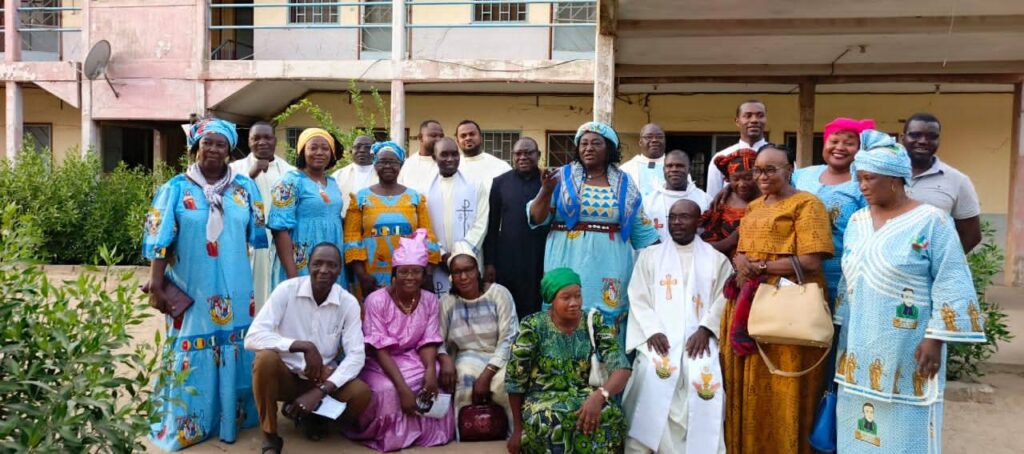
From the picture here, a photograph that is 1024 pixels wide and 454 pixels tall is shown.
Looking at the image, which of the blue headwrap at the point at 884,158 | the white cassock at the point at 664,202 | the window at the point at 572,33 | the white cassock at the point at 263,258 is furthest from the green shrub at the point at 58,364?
the window at the point at 572,33

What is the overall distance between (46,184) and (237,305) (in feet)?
25.5

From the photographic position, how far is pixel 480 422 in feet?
13.9

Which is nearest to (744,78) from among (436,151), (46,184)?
(436,151)

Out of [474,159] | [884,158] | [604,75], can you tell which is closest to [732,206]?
[884,158]

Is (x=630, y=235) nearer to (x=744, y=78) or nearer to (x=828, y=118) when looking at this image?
(x=744, y=78)

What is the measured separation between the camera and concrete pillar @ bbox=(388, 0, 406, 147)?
1181 cm

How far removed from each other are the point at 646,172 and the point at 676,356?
1886mm

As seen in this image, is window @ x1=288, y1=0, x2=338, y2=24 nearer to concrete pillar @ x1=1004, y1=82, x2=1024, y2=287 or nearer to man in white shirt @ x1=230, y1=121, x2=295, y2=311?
man in white shirt @ x1=230, y1=121, x2=295, y2=311

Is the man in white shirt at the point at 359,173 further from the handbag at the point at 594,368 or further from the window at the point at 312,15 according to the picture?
the window at the point at 312,15

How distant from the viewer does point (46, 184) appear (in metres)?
10.3

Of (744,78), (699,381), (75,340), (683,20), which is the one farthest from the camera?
(744,78)

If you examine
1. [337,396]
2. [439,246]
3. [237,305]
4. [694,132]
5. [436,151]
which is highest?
[694,132]

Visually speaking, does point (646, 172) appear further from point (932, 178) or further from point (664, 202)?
point (932, 178)

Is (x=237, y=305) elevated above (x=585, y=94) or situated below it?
below
